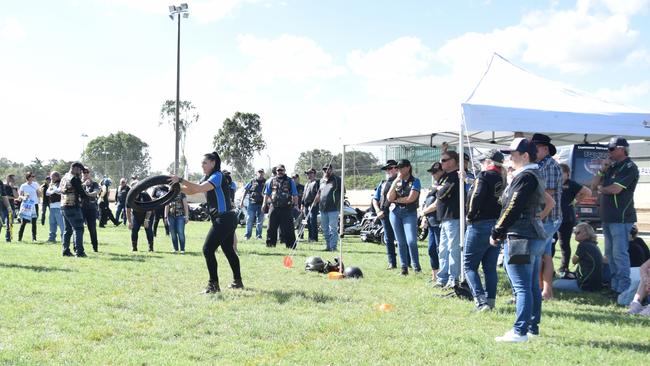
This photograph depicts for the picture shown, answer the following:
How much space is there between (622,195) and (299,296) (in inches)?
163

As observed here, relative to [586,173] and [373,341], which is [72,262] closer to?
[373,341]

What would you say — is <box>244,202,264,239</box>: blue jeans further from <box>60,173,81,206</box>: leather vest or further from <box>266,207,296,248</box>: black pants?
<box>60,173,81,206</box>: leather vest

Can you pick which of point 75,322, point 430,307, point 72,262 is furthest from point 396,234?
point 72,262

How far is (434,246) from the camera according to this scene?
8789mm

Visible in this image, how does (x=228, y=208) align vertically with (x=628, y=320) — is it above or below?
above

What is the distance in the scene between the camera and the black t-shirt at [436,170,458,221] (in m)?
7.55

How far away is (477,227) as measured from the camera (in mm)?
6199

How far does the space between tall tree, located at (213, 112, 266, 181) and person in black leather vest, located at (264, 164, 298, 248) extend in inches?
1366

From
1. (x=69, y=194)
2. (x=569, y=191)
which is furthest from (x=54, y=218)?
→ (x=569, y=191)

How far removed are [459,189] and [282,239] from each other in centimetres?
731

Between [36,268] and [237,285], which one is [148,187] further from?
[36,268]

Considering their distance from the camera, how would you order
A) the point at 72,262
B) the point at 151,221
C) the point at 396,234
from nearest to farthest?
the point at 396,234 < the point at 72,262 < the point at 151,221

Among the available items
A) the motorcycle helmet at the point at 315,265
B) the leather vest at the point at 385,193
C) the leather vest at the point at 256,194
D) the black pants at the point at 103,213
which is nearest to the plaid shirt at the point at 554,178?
the leather vest at the point at 385,193

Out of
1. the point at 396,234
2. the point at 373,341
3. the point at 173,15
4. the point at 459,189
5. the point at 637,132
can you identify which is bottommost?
the point at 373,341
